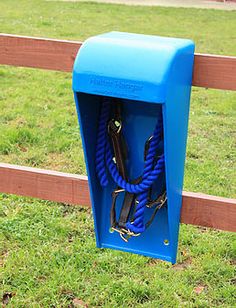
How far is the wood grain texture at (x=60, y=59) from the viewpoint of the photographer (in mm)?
2188

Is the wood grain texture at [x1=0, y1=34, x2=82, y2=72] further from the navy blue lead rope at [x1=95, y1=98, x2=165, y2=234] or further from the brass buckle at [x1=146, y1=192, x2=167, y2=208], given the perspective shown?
A: the brass buckle at [x1=146, y1=192, x2=167, y2=208]

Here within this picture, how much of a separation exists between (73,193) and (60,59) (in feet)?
1.99

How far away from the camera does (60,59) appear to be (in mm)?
2436

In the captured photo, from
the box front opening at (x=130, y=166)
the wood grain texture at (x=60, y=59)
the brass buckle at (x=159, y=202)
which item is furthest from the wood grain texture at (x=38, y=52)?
the brass buckle at (x=159, y=202)

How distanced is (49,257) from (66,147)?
167 cm

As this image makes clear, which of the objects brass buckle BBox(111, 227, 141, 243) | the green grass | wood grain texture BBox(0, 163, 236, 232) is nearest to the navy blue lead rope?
brass buckle BBox(111, 227, 141, 243)

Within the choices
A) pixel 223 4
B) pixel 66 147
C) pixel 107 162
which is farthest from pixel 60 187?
pixel 223 4

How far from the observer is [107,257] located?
3.19 meters

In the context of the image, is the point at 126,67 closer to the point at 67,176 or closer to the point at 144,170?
the point at 144,170

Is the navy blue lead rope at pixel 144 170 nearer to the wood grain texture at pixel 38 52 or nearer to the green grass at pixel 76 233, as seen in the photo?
the wood grain texture at pixel 38 52

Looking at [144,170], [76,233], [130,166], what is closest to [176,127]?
[144,170]

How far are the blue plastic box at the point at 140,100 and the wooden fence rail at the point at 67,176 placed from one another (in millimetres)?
72

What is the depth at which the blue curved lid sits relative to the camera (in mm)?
1843

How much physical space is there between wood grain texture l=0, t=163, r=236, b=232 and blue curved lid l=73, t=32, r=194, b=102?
2.32 feet
